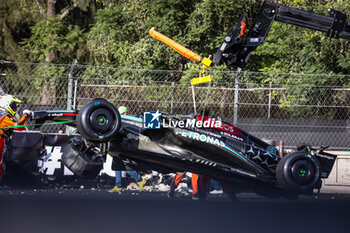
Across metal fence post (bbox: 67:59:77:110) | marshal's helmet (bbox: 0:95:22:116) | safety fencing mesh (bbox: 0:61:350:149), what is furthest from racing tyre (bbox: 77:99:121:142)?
safety fencing mesh (bbox: 0:61:350:149)

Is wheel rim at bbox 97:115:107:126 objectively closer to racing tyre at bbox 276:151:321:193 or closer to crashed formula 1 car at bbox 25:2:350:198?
crashed formula 1 car at bbox 25:2:350:198

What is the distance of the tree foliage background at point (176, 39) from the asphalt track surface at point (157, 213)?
30.0 ft

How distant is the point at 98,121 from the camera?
21.6 feet

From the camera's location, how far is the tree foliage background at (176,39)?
724 inches

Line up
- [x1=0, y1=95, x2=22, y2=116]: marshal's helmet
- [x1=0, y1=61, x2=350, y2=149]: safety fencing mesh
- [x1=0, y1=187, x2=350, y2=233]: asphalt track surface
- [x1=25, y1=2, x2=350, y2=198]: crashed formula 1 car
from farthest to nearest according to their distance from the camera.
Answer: [x1=0, y1=61, x2=350, y2=149]: safety fencing mesh → [x1=0, y1=95, x2=22, y2=116]: marshal's helmet → [x1=25, y1=2, x2=350, y2=198]: crashed formula 1 car → [x1=0, y1=187, x2=350, y2=233]: asphalt track surface

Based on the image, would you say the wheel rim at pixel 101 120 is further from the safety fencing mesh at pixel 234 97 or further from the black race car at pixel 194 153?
the safety fencing mesh at pixel 234 97

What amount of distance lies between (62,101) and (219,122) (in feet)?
14.9

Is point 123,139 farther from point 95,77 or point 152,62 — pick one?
point 152,62

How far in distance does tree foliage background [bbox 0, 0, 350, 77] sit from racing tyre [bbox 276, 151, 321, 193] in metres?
10.7

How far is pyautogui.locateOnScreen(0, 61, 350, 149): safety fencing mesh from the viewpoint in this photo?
37.4 ft

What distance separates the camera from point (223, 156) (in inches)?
305

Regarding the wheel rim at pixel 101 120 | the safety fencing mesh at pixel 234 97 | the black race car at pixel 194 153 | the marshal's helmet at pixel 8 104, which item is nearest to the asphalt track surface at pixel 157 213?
the black race car at pixel 194 153

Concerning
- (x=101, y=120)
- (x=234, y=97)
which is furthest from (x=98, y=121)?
(x=234, y=97)

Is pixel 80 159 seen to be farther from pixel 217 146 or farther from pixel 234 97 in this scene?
pixel 234 97
